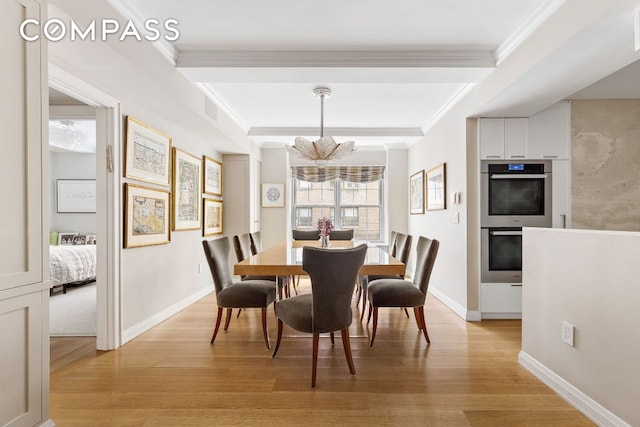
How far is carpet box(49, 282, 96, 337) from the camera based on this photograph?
331 centimetres

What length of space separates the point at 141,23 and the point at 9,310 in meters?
1.98

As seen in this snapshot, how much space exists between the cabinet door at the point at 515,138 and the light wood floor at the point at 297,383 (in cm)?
179

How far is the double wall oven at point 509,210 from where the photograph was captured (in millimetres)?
3596

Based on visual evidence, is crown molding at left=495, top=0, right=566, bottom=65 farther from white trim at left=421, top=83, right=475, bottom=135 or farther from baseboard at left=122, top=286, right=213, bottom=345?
baseboard at left=122, top=286, right=213, bottom=345

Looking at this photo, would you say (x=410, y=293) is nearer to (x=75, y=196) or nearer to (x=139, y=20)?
(x=139, y=20)

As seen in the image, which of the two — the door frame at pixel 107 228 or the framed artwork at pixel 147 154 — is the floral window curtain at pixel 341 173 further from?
the door frame at pixel 107 228

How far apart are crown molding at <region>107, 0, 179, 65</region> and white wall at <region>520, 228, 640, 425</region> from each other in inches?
123

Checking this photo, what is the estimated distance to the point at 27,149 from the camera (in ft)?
5.11

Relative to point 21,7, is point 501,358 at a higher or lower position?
lower

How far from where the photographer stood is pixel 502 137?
11.8 ft

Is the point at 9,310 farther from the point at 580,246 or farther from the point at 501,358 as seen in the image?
the point at 501,358

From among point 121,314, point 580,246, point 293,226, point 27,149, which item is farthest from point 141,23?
point 293,226

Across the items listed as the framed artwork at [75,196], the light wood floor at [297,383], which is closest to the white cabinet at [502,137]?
the light wood floor at [297,383]

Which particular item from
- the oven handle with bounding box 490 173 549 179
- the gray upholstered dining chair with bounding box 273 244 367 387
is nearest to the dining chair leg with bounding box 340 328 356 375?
the gray upholstered dining chair with bounding box 273 244 367 387
